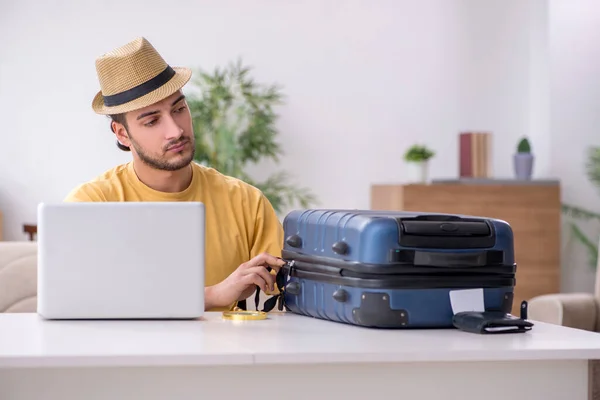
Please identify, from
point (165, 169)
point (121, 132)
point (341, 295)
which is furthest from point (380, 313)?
point (121, 132)

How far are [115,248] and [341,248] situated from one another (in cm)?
48

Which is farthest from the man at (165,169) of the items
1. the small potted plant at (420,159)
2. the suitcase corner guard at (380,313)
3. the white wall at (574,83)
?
the white wall at (574,83)

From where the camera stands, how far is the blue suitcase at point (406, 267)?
1.92 m

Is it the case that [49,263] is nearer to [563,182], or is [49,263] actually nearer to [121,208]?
[121,208]

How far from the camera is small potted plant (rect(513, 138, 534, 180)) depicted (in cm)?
649

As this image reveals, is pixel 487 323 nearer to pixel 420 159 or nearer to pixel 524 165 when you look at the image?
pixel 420 159

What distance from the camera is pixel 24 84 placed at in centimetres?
637

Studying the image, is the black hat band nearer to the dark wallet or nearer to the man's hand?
the man's hand

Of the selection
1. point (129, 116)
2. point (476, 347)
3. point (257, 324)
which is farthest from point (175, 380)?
point (129, 116)

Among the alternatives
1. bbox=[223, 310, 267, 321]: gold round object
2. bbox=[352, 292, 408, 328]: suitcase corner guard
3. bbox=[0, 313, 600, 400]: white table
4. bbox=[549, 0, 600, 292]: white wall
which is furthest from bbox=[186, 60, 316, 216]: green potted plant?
bbox=[0, 313, 600, 400]: white table

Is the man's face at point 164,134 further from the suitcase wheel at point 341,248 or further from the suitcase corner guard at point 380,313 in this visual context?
the suitcase corner guard at point 380,313

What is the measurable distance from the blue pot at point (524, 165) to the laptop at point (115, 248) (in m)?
4.83

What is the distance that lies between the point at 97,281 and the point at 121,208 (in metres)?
0.16

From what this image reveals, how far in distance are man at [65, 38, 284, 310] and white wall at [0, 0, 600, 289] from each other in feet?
12.0
